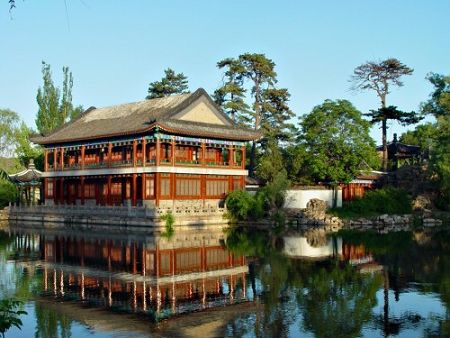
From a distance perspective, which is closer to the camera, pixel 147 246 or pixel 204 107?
pixel 147 246

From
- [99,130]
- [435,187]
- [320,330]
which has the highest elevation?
[99,130]

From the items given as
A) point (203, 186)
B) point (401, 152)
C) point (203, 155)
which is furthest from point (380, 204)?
point (401, 152)

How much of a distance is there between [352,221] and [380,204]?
456 cm

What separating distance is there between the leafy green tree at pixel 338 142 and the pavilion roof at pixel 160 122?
18.2 feet

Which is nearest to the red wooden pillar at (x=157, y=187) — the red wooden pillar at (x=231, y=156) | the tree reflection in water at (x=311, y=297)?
the red wooden pillar at (x=231, y=156)

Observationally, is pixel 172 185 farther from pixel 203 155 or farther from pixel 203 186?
pixel 203 155

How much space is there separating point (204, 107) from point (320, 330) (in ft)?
127

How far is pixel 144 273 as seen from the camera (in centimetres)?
2234

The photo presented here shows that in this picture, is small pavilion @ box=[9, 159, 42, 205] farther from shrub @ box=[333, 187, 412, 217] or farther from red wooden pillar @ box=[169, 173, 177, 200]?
shrub @ box=[333, 187, 412, 217]

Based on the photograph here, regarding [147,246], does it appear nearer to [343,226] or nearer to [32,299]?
[32,299]

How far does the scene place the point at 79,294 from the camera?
59.2ft

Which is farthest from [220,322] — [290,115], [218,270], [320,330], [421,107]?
[421,107]

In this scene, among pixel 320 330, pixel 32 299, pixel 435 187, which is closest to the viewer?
pixel 320 330

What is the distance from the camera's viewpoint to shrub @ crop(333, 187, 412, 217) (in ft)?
160
